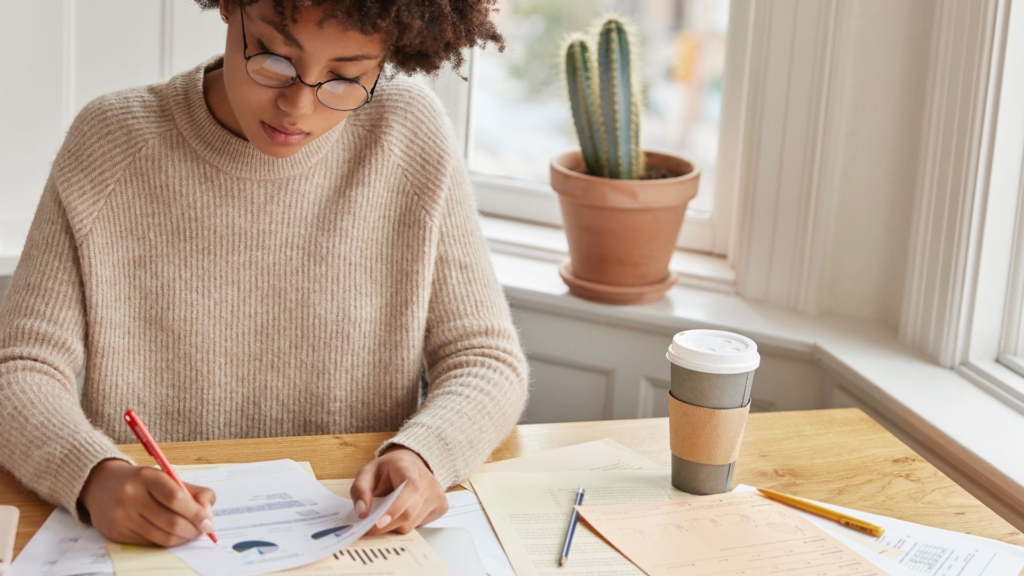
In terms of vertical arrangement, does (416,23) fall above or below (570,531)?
above

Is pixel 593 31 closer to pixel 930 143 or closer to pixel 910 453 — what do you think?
pixel 930 143

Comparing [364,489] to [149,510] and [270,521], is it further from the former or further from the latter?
[149,510]

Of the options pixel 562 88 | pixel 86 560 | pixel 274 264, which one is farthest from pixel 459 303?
pixel 562 88

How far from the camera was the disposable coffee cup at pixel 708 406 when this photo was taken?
109 centimetres

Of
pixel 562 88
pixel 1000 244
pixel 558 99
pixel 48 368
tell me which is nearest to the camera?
pixel 48 368

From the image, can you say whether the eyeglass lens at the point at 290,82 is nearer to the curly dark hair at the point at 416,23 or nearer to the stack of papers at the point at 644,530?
the curly dark hair at the point at 416,23

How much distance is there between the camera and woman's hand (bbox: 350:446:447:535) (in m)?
0.99

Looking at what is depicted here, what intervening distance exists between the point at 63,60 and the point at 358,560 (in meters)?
1.27

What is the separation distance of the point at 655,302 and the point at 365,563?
1048 mm

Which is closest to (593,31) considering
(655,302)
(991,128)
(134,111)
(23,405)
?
(655,302)

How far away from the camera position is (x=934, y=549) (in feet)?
3.43

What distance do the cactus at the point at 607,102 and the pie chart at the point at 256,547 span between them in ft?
3.35

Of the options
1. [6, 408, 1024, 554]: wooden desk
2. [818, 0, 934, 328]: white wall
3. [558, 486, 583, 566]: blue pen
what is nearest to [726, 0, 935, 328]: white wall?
[818, 0, 934, 328]: white wall

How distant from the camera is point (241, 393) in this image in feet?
4.45
